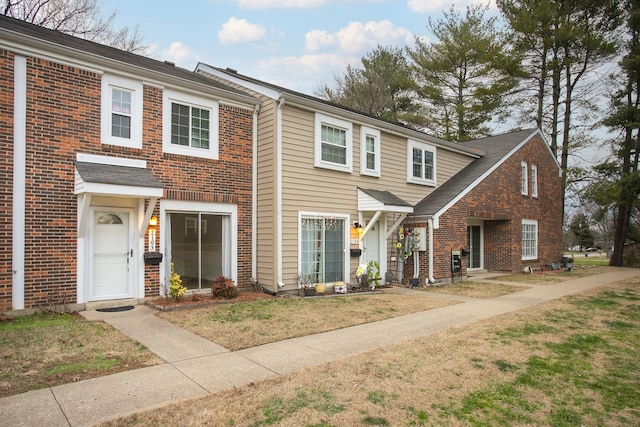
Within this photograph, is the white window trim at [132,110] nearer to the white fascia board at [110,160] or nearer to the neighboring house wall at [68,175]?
the neighboring house wall at [68,175]

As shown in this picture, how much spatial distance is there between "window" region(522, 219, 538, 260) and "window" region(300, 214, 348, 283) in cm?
993

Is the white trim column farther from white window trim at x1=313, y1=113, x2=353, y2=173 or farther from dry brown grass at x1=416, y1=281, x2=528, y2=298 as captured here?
dry brown grass at x1=416, y1=281, x2=528, y2=298

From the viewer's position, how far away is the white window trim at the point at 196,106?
31.5 feet

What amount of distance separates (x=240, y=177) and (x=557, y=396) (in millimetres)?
8489

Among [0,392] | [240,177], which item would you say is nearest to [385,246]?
[240,177]

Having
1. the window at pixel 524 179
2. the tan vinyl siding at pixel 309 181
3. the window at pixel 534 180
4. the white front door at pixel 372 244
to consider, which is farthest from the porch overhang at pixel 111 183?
the window at pixel 534 180

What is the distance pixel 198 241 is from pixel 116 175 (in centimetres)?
266

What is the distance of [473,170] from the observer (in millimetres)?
16531

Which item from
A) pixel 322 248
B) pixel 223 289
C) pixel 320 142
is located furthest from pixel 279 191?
pixel 223 289

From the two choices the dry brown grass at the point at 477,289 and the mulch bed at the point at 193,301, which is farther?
the dry brown grass at the point at 477,289

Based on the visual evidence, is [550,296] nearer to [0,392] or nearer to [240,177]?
[240,177]

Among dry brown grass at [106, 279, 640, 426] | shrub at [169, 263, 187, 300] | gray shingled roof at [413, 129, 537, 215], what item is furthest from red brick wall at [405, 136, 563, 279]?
shrub at [169, 263, 187, 300]

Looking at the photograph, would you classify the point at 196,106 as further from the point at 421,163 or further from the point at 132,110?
the point at 421,163

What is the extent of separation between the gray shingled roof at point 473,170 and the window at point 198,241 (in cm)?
650
